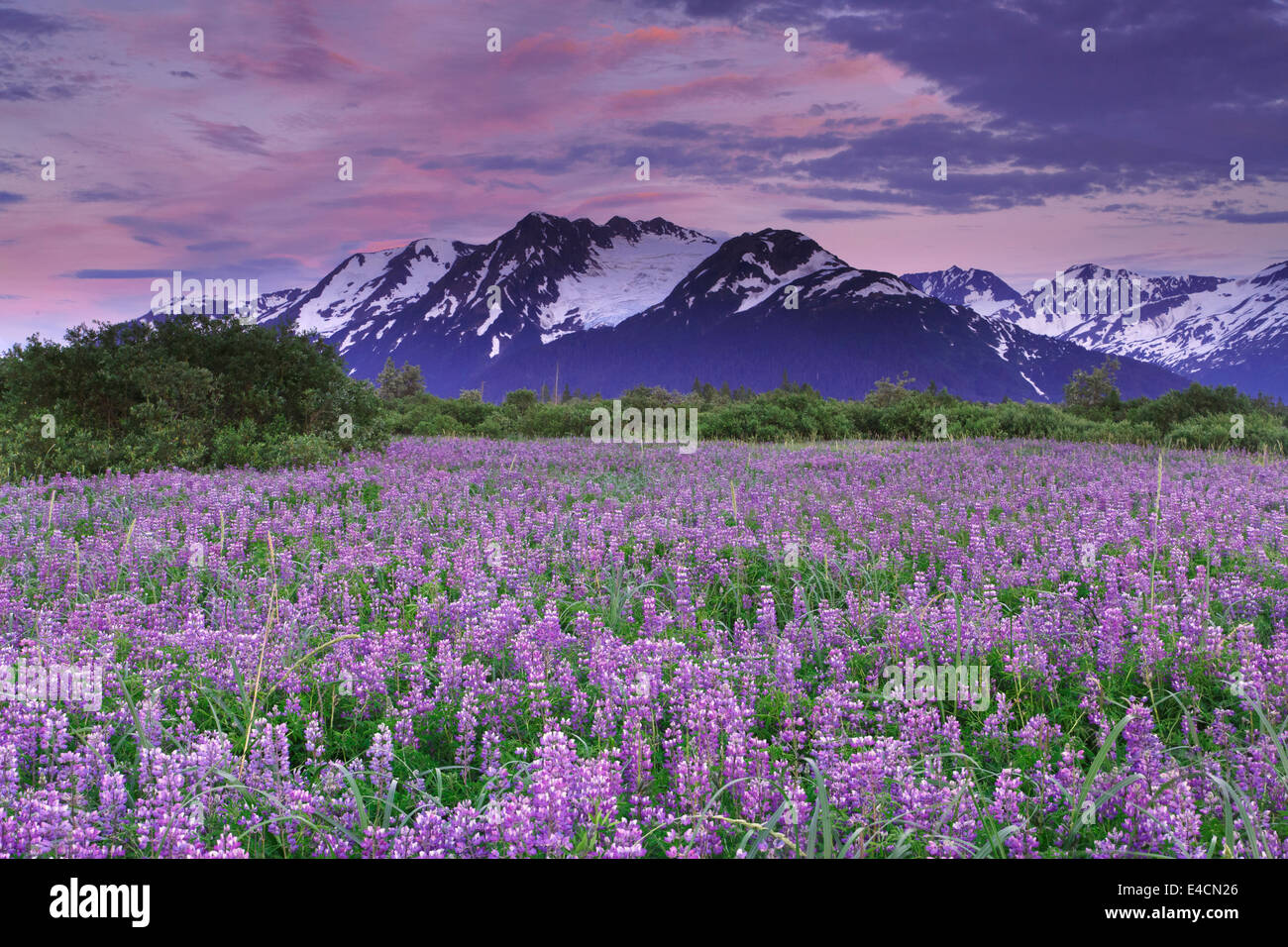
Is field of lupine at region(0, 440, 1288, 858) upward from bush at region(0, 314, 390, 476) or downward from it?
downward

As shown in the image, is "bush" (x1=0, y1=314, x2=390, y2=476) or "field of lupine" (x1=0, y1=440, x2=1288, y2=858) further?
"bush" (x1=0, y1=314, x2=390, y2=476)

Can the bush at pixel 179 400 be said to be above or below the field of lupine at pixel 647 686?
above

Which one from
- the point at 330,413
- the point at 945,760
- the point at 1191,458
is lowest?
the point at 945,760

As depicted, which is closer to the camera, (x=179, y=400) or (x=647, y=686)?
(x=647, y=686)

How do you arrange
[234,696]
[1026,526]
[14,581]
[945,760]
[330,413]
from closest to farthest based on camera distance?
[945,760] → [234,696] → [14,581] → [1026,526] → [330,413]

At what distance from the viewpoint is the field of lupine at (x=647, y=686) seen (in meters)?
2.53

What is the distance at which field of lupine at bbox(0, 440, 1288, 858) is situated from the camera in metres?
2.53

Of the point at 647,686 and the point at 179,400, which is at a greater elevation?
the point at 179,400

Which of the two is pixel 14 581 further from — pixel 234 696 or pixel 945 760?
pixel 945 760

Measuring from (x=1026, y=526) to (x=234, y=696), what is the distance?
705cm

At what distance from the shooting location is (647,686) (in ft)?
10.9

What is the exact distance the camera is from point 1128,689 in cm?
399
